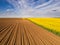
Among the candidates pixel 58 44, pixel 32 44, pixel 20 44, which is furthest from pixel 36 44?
pixel 58 44

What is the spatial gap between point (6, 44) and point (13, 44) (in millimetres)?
631

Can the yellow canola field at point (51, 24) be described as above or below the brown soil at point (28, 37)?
below

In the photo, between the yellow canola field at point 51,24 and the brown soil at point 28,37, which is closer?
the brown soil at point 28,37

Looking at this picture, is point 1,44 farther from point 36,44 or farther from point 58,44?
point 58,44

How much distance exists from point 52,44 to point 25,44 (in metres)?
2.48

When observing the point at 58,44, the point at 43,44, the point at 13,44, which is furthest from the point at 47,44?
the point at 13,44

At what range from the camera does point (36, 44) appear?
35.1ft

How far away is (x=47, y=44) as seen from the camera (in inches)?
423

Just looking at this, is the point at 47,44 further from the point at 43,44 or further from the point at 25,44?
the point at 25,44

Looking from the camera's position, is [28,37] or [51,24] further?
[51,24]

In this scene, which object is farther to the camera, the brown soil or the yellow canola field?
the yellow canola field

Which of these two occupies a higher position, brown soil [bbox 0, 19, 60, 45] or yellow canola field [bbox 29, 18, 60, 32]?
brown soil [bbox 0, 19, 60, 45]

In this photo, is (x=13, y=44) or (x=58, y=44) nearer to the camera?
(x=13, y=44)

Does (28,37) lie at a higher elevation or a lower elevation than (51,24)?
higher
